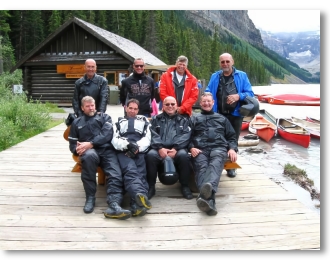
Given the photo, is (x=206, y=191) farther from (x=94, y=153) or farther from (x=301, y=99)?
(x=301, y=99)

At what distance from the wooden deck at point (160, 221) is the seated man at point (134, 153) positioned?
18cm

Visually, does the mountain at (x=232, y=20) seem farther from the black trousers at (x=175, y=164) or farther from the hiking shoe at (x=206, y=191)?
the hiking shoe at (x=206, y=191)

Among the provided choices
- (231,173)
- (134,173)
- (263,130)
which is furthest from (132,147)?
(263,130)

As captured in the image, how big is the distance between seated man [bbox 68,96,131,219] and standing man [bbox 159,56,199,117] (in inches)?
35.3

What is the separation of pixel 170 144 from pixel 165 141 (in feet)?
0.21

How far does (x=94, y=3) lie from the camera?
119 inches

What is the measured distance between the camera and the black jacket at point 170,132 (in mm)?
3482

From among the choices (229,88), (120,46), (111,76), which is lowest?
(229,88)

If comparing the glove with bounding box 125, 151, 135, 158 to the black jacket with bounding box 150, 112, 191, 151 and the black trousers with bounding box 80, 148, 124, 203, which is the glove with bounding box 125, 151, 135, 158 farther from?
the black jacket with bounding box 150, 112, 191, 151

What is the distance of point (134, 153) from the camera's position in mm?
3262

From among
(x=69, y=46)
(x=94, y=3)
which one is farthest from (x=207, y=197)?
(x=69, y=46)

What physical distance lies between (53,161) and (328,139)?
3.59 metres

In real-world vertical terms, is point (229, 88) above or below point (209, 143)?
Result: above

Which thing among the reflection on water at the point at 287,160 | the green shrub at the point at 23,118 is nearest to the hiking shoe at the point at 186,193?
the reflection on water at the point at 287,160
